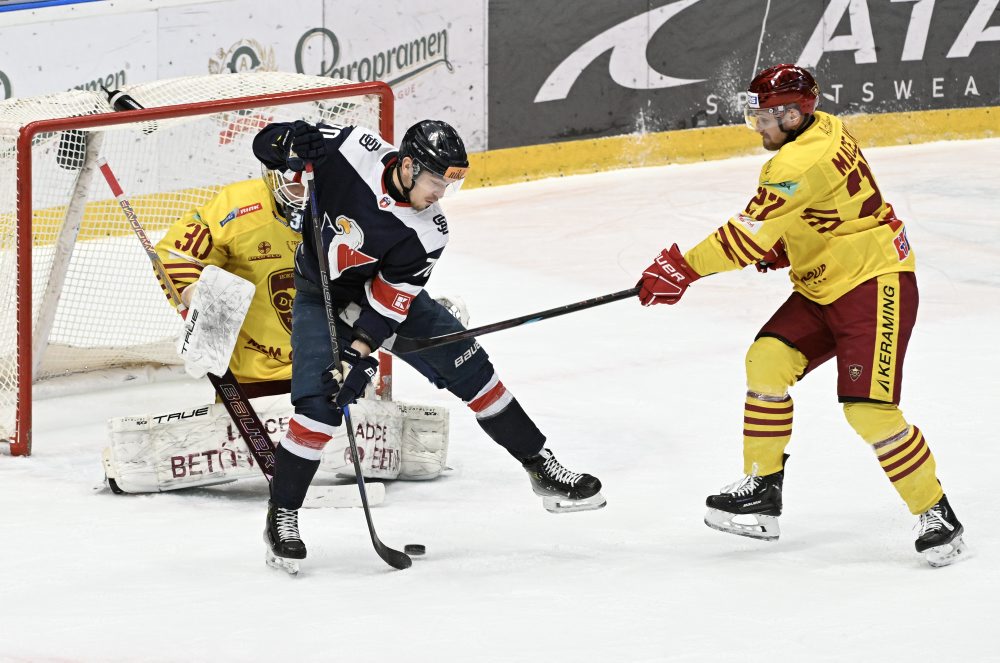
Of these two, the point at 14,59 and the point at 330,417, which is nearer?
the point at 330,417

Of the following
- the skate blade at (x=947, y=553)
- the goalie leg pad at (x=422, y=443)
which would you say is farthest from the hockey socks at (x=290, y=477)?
the skate blade at (x=947, y=553)

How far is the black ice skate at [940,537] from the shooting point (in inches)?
140

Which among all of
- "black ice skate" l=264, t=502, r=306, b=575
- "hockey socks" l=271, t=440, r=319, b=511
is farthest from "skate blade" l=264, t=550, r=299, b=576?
"hockey socks" l=271, t=440, r=319, b=511

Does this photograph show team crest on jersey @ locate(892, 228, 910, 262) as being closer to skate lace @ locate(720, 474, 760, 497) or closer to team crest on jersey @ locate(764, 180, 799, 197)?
team crest on jersey @ locate(764, 180, 799, 197)

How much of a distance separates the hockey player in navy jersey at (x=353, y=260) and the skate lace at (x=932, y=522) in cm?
115

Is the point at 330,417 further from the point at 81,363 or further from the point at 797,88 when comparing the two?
the point at 81,363

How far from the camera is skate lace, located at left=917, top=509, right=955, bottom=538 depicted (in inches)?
140

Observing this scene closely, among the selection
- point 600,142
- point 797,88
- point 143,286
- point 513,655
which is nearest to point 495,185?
point 600,142

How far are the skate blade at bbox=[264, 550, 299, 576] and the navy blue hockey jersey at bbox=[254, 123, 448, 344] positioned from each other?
1.80ft

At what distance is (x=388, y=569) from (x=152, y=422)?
97cm

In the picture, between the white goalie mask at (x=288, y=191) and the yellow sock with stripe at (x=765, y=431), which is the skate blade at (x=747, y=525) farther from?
the white goalie mask at (x=288, y=191)

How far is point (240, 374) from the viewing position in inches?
175

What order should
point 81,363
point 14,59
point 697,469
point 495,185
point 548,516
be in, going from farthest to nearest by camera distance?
1. point 495,185
2. point 14,59
3. point 81,363
4. point 697,469
5. point 548,516

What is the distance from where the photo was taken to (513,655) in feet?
10.0
